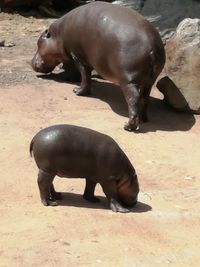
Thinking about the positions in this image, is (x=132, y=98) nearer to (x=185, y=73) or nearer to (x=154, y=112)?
(x=154, y=112)

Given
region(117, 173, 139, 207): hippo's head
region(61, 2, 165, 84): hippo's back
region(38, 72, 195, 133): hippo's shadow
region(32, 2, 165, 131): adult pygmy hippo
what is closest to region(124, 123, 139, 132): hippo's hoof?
region(32, 2, 165, 131): adult pygmy hippo

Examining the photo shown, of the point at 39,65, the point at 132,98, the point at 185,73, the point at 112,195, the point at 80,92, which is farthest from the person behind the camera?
the point at 39,65

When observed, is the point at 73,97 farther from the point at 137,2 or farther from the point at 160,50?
the point at 137,2

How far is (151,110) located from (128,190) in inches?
135

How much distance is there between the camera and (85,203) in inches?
222

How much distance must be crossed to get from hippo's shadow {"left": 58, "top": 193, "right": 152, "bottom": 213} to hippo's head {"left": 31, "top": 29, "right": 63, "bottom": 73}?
4273 millimetres

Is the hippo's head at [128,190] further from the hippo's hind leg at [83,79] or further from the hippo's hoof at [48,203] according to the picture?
the hippo's hind leg at [83,79]

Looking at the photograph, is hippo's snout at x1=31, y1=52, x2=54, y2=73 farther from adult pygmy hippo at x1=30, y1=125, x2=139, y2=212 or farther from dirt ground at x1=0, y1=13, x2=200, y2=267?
adult pygmy hippo at x1=30, y1=125, x2=139, y2=212

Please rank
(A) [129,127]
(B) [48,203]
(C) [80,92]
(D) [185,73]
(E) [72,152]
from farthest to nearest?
(C) [80,92], (D) [185,73], (A) [129,127], (B) [48,203], (E) [72,152]

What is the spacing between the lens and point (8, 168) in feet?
20.9

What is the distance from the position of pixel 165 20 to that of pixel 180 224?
18.1ft

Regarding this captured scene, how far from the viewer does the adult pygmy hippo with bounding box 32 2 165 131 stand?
8.19 m

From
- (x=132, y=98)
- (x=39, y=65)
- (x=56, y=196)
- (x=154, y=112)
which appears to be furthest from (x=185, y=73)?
(x=56, y=196)

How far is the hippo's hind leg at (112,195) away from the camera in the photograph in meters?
5.59
